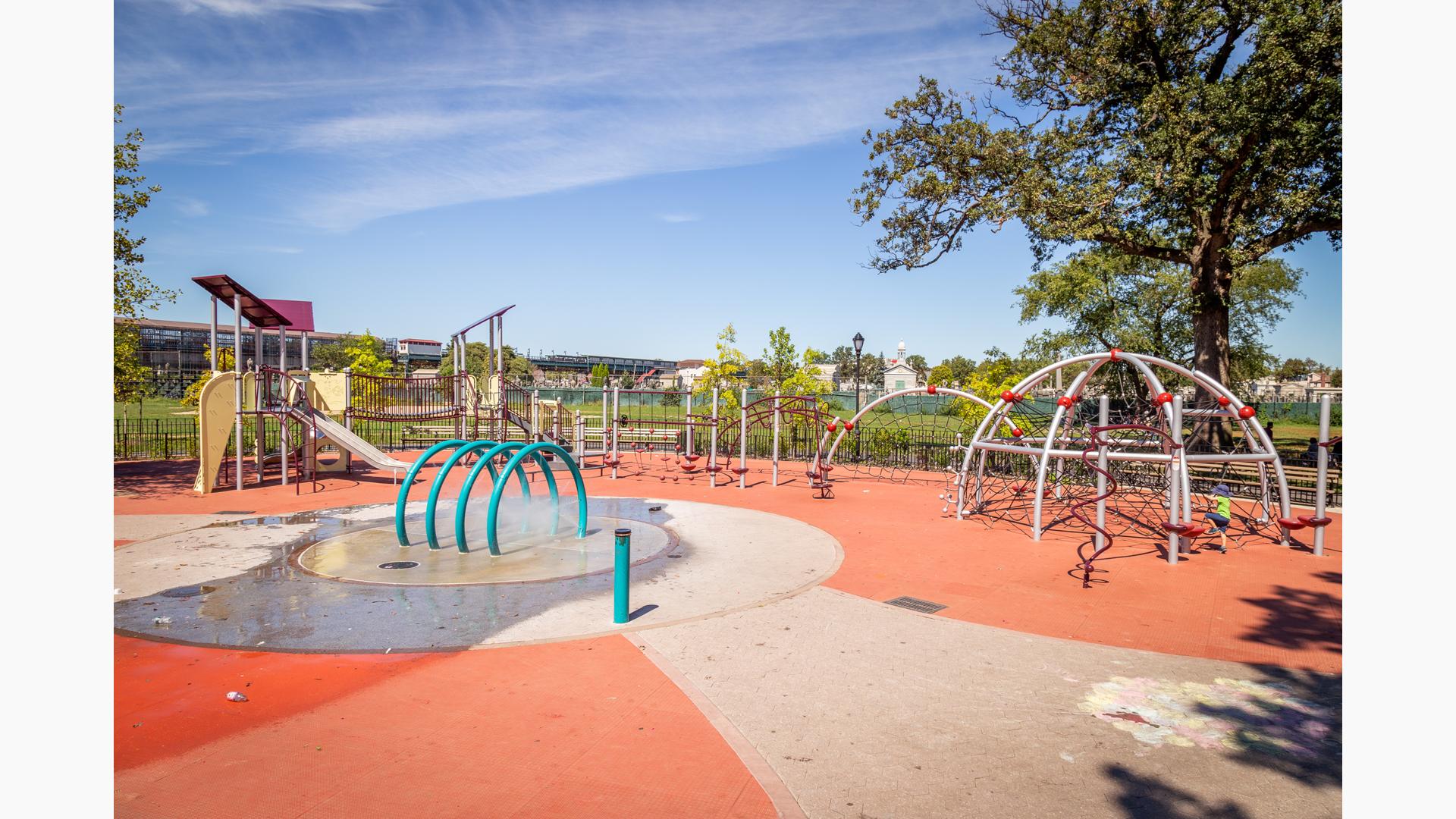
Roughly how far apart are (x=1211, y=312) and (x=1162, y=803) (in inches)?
749

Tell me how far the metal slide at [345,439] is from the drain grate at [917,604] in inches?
471

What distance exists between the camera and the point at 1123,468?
18328mm

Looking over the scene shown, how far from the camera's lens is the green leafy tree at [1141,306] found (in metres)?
27.8

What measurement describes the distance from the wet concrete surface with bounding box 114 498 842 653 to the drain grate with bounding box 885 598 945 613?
3.46 feet

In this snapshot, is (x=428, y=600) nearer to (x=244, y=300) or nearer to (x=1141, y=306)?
(x=244, y=300)

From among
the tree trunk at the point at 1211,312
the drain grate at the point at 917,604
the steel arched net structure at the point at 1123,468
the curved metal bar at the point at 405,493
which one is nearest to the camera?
the drain grate at the point at 917,604

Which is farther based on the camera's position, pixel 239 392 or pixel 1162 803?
pixel 239 392

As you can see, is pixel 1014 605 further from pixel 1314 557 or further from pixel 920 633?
pixel 1314 557

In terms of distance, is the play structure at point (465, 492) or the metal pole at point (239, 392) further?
the metal pole at point (239, 392)

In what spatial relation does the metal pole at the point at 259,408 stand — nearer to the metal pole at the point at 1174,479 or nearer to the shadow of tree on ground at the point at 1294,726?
the metal pole at the point at 1174,479

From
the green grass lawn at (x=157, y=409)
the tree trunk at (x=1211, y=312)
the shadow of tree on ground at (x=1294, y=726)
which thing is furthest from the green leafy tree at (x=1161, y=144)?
the green grass lawn at (x=157, y=409)

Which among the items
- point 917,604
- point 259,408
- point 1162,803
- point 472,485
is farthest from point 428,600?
point 259,408

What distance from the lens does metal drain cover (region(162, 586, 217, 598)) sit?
770 cm

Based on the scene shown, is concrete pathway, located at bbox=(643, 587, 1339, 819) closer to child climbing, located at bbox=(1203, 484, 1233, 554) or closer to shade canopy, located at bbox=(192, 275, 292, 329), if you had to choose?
child climbing, located at bbox=(1203, 484, 1233, 554)
